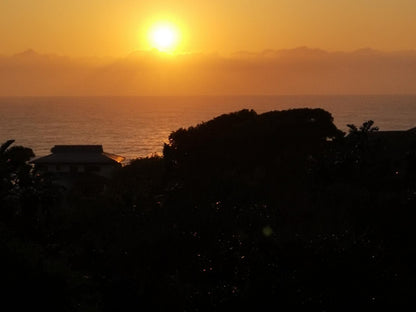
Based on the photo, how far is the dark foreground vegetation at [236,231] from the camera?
21891 millimetres

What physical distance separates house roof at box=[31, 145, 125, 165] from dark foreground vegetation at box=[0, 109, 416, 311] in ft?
133

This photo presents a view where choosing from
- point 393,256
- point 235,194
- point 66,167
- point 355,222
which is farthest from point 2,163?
point 66,167

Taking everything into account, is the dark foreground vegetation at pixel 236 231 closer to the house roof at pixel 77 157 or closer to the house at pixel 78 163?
the house at pixel 78 163

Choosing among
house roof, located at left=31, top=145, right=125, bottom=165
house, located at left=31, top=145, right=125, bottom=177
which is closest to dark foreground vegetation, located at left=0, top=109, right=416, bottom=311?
house, located at left=31, top=145, right=125, bottom=177

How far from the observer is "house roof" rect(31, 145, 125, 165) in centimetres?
9550

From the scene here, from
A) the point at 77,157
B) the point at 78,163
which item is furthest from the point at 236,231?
the point at 77,157

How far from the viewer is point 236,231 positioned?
27.4 m

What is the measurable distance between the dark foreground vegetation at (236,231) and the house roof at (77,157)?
4059cm

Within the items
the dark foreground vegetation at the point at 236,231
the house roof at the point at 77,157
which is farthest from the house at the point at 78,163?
the dark foreground vegetation at the point at 236,231

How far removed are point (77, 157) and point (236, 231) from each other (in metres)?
73.0

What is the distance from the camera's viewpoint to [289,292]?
2066 cm

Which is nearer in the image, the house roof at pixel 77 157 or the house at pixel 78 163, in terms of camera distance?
the house at pixel 78 163

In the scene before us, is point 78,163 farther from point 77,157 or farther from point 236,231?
point 236,231

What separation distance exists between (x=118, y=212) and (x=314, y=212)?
11.6 metres
